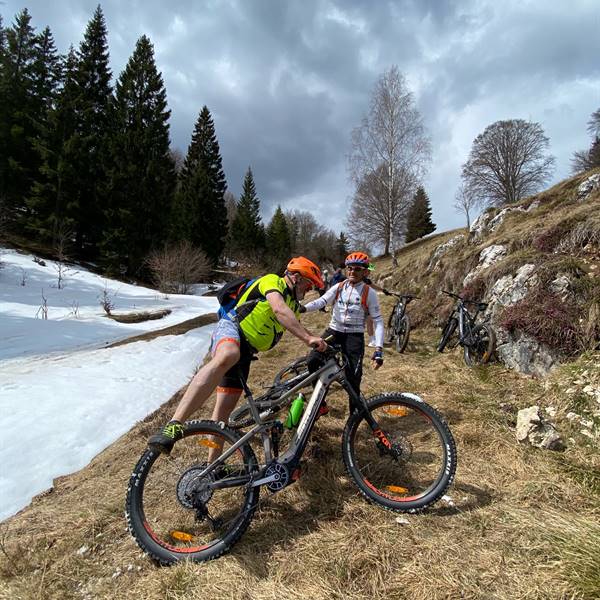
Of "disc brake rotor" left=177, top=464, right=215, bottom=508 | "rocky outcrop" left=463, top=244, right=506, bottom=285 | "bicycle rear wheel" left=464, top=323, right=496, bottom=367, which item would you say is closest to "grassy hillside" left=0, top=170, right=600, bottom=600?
"disc brake rotor" left=177, top=464, right=215, bottom=508

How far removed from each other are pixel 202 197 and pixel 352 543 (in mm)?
37881

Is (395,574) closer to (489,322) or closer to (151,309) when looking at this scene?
(489,322)

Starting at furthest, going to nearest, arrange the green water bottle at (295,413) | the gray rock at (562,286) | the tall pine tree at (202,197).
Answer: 1. the tall pine tree at (202,197)
2. the gray rock at (562,286)
3. the green water bottle at (295,413)

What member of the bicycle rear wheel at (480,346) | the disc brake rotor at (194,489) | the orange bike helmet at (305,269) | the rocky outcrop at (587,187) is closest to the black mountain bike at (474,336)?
the bicycle rear wheel at (480,346)

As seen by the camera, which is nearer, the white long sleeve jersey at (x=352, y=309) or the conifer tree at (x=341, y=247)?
the white long sleeve jersey at (x=352, y=309)

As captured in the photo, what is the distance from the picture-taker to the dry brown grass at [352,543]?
1950mm

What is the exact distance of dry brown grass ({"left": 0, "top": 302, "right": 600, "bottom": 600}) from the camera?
6.40 feet

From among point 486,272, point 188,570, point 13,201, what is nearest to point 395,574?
point 188,570

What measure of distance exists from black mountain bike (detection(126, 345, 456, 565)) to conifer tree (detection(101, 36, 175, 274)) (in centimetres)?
2656

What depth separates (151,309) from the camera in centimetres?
1619

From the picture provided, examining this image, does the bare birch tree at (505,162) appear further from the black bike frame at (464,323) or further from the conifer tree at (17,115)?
the conifer tree at (17,115)

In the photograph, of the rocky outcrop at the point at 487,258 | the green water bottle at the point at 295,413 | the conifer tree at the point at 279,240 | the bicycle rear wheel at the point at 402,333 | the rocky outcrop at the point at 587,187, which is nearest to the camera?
the green water bottle at the point at 295,413

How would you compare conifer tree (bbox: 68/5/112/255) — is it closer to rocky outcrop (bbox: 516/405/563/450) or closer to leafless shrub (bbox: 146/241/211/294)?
leafless shrub (bbox: 146/241/211/294)

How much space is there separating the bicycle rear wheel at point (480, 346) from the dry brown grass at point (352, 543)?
2121 millimetres
